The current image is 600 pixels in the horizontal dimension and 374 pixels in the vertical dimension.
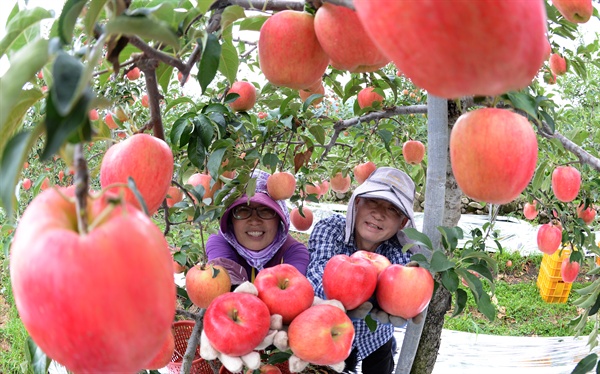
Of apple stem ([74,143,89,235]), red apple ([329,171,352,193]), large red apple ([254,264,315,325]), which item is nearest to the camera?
apple stem ([74,143,89,235])

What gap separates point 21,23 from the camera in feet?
1.75

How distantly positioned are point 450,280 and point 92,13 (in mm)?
841

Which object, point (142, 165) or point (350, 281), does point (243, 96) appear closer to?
point (350, 281)

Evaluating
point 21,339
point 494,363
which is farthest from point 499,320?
point 21,339

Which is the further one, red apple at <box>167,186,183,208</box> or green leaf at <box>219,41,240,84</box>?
red apple at <box>167,186,183,208</box>

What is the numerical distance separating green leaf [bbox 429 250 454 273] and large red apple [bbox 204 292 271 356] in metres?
0.35

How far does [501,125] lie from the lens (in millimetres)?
607

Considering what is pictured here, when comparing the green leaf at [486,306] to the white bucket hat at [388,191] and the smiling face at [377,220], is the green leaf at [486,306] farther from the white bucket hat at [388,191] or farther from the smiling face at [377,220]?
the smiling face at [377,220]

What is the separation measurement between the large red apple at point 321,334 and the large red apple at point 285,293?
0.02 m

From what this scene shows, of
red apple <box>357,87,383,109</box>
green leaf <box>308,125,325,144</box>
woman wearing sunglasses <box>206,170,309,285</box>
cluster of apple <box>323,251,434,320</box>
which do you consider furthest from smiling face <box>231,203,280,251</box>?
cluster of apple <box>323,251,434,320</box>

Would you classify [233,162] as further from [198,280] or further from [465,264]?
[465,264]

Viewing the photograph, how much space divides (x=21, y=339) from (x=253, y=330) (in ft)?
7.95

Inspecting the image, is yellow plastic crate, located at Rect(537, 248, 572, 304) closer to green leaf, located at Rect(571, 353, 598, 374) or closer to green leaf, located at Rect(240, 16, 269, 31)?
green leaf, located at Rect(571, 353, 598, 374)

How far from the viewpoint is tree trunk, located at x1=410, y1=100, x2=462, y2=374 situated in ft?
5.12
